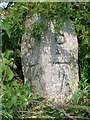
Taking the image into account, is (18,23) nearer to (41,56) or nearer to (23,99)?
(41,56)

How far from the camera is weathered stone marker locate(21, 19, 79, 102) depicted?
2.29 meters

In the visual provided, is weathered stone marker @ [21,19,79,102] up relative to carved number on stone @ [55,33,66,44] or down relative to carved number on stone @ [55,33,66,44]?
down

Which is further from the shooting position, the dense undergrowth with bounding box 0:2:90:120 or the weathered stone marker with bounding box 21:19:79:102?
the weathered stone marker with bounding box 21:19:79:102

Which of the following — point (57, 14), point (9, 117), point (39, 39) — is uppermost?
point (57, 14)

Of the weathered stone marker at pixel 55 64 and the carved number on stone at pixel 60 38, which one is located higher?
the carved number on stone at pixel 60 38

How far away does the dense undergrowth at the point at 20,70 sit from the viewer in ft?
6.58

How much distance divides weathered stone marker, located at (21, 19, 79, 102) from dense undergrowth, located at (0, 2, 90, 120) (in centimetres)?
6

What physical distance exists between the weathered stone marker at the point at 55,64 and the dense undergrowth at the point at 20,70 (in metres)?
0.06

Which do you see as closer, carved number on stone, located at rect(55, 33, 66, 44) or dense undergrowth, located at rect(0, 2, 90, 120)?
dense undergrowth, located at rect(0, 2, 90, 120)

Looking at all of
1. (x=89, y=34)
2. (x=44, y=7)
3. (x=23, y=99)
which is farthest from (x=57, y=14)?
(x=23, y=99)

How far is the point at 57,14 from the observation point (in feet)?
7.40

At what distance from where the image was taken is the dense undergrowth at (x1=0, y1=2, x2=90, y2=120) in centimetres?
201

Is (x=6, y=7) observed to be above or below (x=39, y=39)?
above

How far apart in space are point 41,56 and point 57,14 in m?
0.30
